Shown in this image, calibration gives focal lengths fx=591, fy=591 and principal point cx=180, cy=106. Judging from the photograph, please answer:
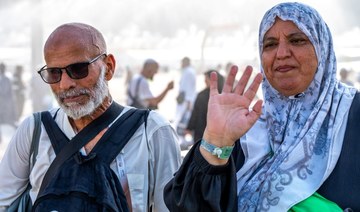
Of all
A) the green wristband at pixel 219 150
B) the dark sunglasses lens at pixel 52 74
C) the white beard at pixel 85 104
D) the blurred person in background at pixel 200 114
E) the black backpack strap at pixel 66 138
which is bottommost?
the blurred person in background at pixel 200 114

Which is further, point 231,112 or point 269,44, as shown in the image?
point 269,44

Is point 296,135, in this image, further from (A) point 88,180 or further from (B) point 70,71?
(B) point 70,71

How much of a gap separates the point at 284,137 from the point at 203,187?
13.9 inches

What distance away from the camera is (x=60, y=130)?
2.37m

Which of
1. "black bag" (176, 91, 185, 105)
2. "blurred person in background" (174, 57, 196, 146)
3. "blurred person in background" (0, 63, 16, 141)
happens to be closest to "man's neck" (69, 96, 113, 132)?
"blurred person in background" (174, 57, 196, 146)

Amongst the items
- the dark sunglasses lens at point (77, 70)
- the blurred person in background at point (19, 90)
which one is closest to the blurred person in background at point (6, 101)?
the blurred person in background at point (19, 90)

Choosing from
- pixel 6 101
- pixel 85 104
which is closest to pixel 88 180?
pixel 85 104

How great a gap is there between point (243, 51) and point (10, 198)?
102 ft

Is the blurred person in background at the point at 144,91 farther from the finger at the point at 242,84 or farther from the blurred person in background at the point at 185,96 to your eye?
the finger at the point at 242,84

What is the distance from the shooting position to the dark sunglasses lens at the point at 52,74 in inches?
91.0

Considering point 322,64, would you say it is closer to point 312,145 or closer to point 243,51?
point 312,145

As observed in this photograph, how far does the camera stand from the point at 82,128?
2377mm

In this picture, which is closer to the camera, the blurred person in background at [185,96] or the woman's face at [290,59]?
the woman's face at [290,59]

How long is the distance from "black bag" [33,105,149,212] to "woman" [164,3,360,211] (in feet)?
0.97
